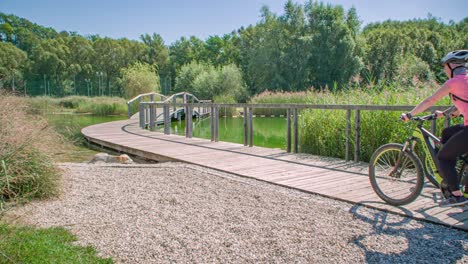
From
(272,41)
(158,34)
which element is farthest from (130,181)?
(158,34)

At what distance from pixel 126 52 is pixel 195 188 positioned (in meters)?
49.2

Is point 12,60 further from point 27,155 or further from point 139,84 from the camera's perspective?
point 27,155

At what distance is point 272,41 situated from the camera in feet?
113

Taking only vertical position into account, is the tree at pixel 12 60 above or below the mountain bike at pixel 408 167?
above

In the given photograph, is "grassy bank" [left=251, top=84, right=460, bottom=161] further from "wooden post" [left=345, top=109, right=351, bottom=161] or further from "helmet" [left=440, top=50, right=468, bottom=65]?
"helmet" [left=440, top=50, right=468, bottom=65]

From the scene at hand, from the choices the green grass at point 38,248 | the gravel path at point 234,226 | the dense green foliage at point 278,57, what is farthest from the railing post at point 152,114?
the dense green foliage at point 278,57

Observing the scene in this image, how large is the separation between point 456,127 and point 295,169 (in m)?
2.47

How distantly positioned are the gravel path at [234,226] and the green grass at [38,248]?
0.41 feet

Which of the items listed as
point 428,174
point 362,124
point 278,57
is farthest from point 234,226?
point 278,57

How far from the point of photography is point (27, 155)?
12.2 ft

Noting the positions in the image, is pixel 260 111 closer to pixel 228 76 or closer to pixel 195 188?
pixel 228 76

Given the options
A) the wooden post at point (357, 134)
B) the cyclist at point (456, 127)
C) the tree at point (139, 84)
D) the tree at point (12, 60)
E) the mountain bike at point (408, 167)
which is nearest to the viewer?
the cyclist at point (456, 127)

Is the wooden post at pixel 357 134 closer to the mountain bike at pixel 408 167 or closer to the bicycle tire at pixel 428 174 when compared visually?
the mountain bike at pixel 408 167

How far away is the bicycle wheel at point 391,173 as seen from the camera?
3.34 metres
